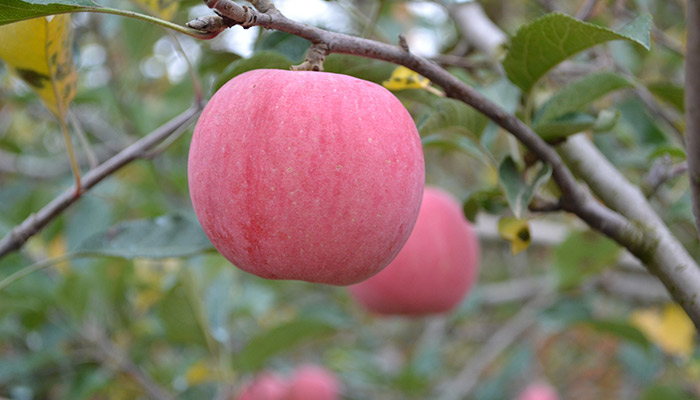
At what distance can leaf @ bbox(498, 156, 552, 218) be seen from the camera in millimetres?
541

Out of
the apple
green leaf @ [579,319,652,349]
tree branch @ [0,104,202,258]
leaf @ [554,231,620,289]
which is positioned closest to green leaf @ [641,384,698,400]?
green leaf @ [579,319,652,349]

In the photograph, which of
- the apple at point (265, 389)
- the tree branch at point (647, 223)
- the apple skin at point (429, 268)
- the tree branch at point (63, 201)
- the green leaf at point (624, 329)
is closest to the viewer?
the tree branch at point (647, 223)

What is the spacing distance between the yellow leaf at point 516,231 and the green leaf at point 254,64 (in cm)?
28

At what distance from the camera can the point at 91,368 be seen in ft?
4.06

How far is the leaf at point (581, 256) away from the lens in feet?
3.91

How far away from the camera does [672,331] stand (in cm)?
150

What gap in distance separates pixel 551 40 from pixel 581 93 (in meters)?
0.10

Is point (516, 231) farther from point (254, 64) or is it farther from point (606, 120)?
point (254, 64)

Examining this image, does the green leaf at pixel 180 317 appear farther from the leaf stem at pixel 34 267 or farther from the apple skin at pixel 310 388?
the apple skin at pixel 310 388

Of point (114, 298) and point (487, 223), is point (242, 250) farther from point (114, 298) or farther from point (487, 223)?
point (487, 223)

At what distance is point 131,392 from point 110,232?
3.27ft

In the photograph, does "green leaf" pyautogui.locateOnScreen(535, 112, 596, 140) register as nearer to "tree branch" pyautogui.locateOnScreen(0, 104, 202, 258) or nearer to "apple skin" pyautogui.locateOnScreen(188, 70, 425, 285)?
"apple skin" pyautogui.locateOnScreen(188, 70, 425, 285)

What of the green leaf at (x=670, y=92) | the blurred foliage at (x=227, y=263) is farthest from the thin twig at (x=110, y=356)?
the green leaf at (x=670, y=92)

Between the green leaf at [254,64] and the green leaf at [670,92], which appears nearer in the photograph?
the green leaf at [254,64]
